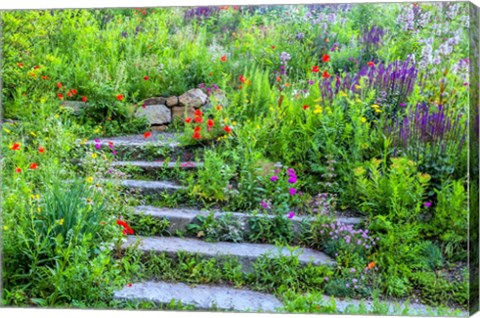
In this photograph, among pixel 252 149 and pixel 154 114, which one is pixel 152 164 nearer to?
pixel 154 114

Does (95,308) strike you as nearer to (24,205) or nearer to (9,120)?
(24,205)

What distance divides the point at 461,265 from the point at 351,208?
0.79m

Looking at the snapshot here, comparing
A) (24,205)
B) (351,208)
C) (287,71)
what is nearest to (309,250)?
(351,208)

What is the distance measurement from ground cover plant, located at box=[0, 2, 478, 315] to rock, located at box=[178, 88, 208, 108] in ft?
0.15

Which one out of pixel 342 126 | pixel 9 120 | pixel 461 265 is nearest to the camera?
pixel 461 265

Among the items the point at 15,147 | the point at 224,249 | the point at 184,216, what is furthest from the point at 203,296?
the point at 15,147

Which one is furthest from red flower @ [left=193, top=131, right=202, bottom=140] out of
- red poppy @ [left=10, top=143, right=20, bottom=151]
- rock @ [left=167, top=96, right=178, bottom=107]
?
red poppy @ [left=10, top=143, right=20, bottom=151]

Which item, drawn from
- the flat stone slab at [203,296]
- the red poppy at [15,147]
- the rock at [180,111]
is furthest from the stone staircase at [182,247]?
the red poppy at [15,147]

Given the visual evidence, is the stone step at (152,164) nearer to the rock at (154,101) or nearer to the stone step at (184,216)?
the stone step at (184,216)

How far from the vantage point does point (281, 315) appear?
5.43 meters

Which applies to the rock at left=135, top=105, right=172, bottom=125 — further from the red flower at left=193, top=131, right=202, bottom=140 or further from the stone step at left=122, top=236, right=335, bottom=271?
the stone step at left=122, top=236, right=335, bottom=271

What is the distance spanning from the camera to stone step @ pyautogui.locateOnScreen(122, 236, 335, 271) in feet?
17.8

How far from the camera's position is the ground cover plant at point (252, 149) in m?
5.29

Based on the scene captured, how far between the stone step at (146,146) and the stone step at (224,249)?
0.58 m
